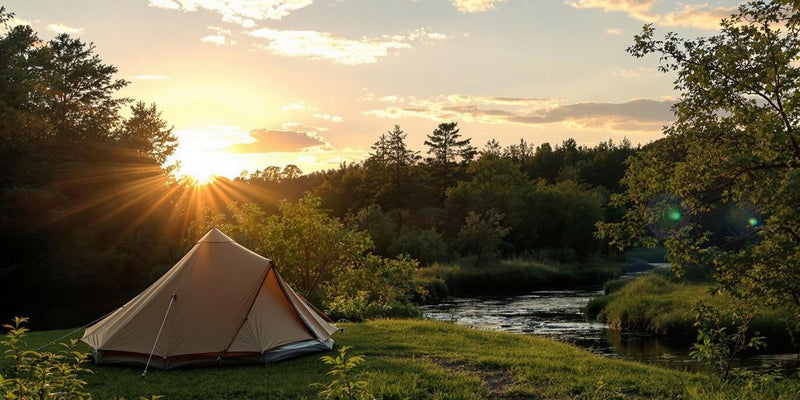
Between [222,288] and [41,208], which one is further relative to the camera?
[41,208]

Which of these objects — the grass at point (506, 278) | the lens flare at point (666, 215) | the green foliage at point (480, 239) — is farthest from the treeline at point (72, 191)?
the lens flare at point (666, 215)

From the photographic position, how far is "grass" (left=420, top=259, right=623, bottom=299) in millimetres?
38997

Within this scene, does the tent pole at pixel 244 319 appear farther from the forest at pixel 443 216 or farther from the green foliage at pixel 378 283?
the green foliage at pixel 378 283

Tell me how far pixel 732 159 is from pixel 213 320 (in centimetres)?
894

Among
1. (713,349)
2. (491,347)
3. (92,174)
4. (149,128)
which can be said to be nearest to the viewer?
(713,349)

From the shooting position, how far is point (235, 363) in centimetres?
1170

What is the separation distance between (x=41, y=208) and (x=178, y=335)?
26846mm

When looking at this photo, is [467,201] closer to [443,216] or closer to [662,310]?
[443,216]

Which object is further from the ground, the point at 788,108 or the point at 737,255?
the point at 788,108

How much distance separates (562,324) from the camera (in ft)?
79.5

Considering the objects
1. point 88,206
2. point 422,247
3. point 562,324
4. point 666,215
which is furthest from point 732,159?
point 422,247

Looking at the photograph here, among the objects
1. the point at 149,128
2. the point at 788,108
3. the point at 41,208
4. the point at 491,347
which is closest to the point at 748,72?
the point at 788,108

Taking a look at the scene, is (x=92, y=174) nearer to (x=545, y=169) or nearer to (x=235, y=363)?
(x=235, y=363)

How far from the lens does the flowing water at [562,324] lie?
1819cm
